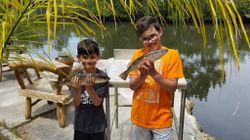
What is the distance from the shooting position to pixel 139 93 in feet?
8.39

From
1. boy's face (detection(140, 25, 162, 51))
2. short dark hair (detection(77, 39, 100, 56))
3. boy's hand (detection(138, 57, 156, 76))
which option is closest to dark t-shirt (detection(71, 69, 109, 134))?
short dark hair (detection(77, 39, 100, 56))

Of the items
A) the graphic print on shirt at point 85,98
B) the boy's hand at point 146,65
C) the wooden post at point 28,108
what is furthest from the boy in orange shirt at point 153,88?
the wooden post at point 28,108

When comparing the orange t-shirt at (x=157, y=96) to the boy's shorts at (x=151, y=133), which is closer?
the orange t-shirt at (x=157, y=96)

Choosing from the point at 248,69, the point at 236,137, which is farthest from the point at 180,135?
the point at 248,69

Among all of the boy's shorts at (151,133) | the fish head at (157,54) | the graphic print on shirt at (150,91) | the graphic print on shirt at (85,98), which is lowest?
the boy's shorts at (151,133)

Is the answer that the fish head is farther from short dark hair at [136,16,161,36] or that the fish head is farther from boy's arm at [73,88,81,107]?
boy's arm at [73,88,81,107]

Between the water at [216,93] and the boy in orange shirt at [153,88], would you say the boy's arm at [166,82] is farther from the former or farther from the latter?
the water at [216,93]

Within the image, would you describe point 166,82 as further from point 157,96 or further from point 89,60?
point 89,60

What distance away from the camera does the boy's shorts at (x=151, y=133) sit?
102 inches

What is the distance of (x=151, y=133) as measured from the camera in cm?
269

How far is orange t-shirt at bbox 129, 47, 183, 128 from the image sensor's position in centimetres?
247

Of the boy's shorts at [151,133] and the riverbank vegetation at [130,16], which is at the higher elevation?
the riverbank vegetation at [130,16]

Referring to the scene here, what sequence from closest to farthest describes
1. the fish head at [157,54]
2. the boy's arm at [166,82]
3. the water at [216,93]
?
the fish head at [157,54], the boy's arm at [166,82], the water at [216,93]

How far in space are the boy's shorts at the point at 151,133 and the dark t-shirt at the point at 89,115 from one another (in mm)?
313
